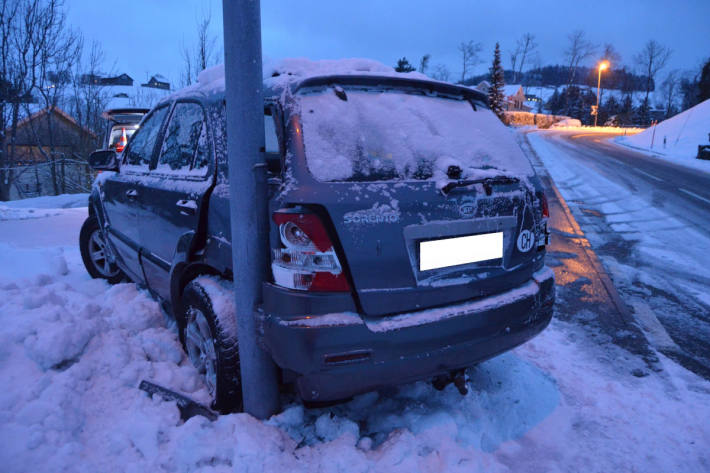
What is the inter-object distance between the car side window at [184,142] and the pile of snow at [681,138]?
77.0 ft

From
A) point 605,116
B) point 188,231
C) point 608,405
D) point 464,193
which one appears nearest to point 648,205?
point 608,405

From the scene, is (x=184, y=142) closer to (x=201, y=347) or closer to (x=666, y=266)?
(x=201, y=347)

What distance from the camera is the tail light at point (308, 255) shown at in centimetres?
173

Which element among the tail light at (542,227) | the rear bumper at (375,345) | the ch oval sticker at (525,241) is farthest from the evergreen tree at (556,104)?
the rear bumper at (375,345)

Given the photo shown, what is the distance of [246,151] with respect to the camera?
1.96 meters

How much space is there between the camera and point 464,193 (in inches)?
79.1

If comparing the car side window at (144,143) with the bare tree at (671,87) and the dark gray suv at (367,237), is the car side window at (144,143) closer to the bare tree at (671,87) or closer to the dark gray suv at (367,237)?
the dark gray suv at (367,237)

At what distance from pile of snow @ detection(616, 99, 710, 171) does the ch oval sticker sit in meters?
22.5

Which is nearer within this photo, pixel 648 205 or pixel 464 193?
pixel 464 193

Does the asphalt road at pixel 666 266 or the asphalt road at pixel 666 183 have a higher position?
the asphalt road at pixel 666 183

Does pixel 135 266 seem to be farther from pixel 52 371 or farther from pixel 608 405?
pixel 608 405

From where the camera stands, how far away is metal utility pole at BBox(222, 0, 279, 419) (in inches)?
76.4

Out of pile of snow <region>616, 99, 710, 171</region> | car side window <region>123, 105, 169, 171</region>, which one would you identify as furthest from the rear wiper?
pile of snow <region>616, 99, 710, 171</region>

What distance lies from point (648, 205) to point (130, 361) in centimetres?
1060
